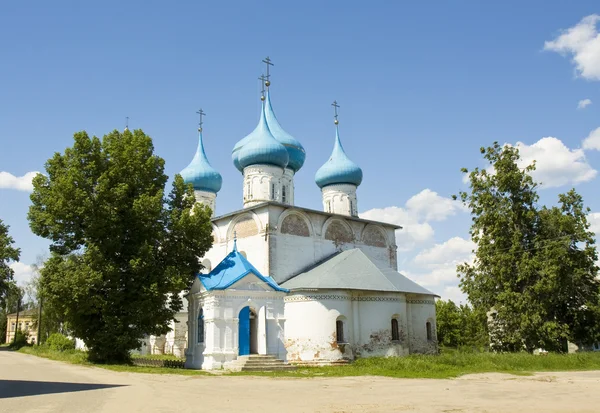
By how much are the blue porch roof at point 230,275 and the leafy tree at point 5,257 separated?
22.4 meters

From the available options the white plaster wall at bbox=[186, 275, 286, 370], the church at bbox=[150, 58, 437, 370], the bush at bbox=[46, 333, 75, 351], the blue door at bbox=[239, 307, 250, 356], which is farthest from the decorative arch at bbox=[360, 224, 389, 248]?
the bush at bbox=[46, 333, 75, 351]

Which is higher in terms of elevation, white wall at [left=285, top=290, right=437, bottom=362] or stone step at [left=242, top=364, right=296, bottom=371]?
white wall at [left=285, top=290, right=437, bottom=362]

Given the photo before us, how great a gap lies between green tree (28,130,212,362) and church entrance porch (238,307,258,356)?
2.54 metres

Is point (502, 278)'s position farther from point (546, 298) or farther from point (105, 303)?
point (105, 303)

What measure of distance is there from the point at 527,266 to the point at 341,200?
428 inches

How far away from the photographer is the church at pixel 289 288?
1986cm

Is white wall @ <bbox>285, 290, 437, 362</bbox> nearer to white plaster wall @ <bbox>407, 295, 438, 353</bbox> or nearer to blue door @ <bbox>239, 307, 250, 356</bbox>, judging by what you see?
white plaster wall @ <bbox>407, 295, 438, 353</bbox>

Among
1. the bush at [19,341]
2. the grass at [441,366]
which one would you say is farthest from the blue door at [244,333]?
the bush at [19,341]

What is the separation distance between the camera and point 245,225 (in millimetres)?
24156

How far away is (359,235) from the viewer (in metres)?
26.8

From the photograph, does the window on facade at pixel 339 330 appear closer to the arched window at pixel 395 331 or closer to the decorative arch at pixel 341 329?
the decorative arch at pixel 341 329

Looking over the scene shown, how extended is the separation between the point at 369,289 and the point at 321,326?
7.70 ft

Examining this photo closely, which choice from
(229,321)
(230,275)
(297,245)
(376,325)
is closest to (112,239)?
(230,275)

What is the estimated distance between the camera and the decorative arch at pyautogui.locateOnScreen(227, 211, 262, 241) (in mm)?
23531
